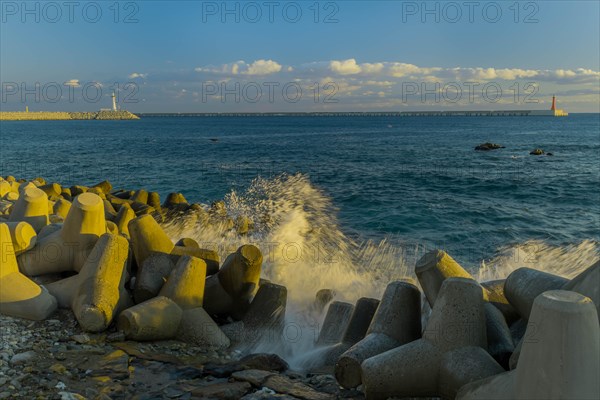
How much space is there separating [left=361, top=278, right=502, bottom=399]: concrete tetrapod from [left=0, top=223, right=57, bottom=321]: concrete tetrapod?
392 cm

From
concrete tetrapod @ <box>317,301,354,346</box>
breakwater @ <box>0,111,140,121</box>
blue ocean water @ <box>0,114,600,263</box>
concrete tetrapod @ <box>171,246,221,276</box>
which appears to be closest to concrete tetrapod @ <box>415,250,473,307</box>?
concrete tetrapod @ <box>317,301,354,346</box>

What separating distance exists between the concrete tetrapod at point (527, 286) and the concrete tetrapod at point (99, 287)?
4432 mm

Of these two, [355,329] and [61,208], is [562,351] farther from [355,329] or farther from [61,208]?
[61,208]

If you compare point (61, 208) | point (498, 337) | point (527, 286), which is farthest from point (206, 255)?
point (61, 208)

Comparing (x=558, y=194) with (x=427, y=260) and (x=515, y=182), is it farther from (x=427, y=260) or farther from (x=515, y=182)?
(x=427, y=260)

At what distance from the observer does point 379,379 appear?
4.36 metres

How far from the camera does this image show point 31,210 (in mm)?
8148

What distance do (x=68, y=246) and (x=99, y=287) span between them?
4.21 feet

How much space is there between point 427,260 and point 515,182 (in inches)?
866

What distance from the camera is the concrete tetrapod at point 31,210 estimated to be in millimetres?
8109

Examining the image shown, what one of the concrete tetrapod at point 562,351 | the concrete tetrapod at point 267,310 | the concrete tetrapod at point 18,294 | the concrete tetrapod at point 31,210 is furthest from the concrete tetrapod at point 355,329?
the concrete tetrapod at point 31,210

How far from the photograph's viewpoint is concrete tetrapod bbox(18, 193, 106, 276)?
22.4 ft

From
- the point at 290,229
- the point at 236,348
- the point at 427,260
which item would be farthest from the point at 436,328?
the point at 290,229

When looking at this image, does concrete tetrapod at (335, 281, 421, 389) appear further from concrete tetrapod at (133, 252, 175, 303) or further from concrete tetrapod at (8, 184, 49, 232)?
concrete tetrapod at (8, 184, 49, 232)
